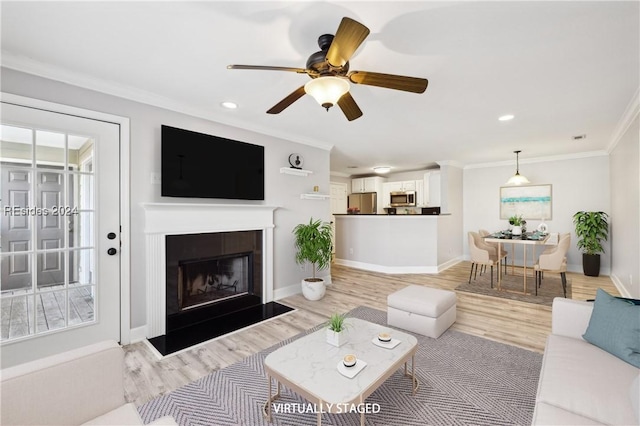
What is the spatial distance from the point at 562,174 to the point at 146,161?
7426mm

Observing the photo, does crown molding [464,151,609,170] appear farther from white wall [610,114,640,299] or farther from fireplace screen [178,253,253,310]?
fireplace screen [178,253,253,310]

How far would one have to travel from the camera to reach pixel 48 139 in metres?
2.35

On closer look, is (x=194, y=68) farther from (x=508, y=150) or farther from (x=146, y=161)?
(x=508, y=150)

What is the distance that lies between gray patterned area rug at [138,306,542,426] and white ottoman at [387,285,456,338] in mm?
358

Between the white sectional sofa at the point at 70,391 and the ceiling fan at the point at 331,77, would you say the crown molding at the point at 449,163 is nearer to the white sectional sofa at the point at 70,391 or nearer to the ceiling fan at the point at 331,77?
the ceiling fan at the point at 331,77

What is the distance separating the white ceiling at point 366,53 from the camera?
1644 millimetres

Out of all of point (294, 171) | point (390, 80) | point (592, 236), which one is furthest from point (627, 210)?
point (294, 171)

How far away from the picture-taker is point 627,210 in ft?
12.2

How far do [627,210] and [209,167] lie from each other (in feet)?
17.8

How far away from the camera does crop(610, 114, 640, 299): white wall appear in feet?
10.6

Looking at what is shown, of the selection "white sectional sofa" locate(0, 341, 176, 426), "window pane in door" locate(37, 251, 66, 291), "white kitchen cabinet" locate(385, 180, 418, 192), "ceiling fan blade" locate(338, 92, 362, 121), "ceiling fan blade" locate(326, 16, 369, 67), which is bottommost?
"white sectional sofa" locate(0, 341, 176, 426)

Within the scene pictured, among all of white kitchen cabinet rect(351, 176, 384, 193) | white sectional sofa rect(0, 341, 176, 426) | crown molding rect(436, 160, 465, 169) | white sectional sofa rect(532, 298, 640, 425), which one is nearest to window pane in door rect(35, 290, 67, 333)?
white sectional sofa rect(0, 341, 176, 426)

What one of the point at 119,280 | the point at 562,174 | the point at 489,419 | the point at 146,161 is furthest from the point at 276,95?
the point at 562,174

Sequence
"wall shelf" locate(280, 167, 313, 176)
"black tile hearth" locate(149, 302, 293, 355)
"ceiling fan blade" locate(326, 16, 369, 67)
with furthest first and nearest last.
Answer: "wall shelf" locate(280, 167, 313, 176) < "black tile hearth" locate(149, 302, 293, 355) < "ceiling fan blade" locate(326, 16, 369, 67)
